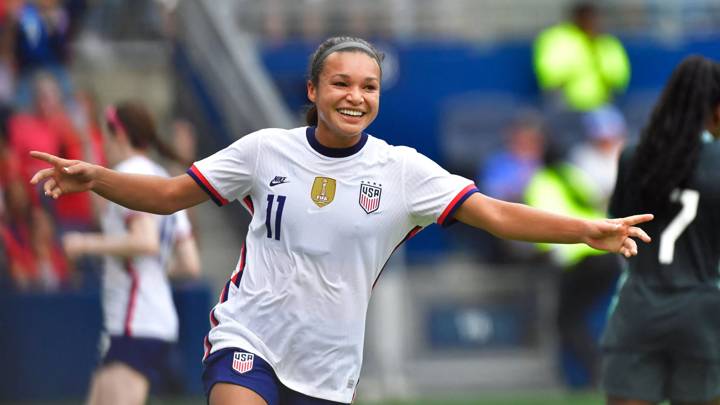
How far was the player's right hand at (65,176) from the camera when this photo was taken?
580 cm

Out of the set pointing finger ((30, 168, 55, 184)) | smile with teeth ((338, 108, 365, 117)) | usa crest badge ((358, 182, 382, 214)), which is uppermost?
smile with teeth ((338, 108, 365, 117))

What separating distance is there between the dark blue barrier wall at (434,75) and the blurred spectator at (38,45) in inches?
80.7

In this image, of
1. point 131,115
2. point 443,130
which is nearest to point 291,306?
point 131,115

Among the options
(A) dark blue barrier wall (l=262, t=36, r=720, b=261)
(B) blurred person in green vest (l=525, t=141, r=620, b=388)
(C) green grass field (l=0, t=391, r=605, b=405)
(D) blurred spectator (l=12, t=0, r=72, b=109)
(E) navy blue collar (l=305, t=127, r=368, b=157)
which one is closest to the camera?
(E) navy blue collar (l=305, t=127, r=368, b=157)

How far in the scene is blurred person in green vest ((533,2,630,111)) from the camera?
1452cm

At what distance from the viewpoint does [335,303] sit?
233 inches

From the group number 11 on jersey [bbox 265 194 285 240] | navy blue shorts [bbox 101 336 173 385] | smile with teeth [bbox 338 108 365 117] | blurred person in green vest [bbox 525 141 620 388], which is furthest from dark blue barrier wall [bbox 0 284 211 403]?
smile with teeth [bbox 338 108 365 117]

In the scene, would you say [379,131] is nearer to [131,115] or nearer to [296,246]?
[131,115]

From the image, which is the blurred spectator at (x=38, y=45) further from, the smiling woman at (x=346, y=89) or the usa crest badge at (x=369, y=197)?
the usa crest badge at (x=369, y=197)

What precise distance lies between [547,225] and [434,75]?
358 inches

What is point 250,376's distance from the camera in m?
5.80

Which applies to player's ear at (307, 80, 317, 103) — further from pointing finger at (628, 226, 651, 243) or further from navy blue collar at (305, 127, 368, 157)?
pointing finger at (628, 226, 651, 243)

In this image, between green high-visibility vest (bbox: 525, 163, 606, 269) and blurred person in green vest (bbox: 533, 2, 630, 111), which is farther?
blurred person in green vest (bbox: 533, 2, 630, 111)

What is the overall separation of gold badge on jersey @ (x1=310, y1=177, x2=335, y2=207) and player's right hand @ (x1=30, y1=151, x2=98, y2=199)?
0.91m
